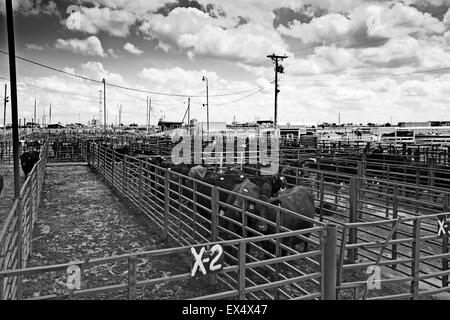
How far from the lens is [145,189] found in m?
10.7

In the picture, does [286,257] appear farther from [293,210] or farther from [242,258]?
[293,210]

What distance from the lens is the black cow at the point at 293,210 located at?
6.80 metres

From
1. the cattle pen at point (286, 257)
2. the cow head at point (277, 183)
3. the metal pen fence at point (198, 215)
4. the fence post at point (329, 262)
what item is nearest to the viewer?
the cattle pen at point (286, 257)

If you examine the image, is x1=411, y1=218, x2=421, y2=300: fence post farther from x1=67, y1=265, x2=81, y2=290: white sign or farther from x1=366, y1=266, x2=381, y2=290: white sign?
x1=67, y1=265, x2=81, y2=290: white sign

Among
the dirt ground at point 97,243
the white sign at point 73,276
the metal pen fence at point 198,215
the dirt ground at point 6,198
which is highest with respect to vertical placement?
the white sign at point 73,276

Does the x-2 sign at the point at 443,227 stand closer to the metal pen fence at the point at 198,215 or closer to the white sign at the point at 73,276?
the metal pen fence at the point at 198,215

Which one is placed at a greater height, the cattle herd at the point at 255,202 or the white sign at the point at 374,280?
the cattle herd at the point at 255,202

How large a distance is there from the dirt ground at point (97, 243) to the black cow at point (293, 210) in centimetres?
150

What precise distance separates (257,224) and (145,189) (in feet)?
16.2

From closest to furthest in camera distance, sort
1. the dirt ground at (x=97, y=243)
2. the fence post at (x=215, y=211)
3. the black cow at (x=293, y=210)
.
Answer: the dirt ground at (x=97, y=243) < the fence post at (x=215, y=211) < the black cow at (x=293, y=210)

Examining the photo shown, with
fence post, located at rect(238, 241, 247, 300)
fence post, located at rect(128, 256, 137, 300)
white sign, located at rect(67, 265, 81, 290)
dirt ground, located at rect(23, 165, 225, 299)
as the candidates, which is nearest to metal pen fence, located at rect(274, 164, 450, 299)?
fence post, located at rect(238, 241, 247, 300)

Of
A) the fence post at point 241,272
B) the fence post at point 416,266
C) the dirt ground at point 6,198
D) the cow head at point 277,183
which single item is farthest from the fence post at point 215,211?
the dirt ground at point 6,198

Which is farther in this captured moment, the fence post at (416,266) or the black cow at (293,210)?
the black cow at (293,210)
